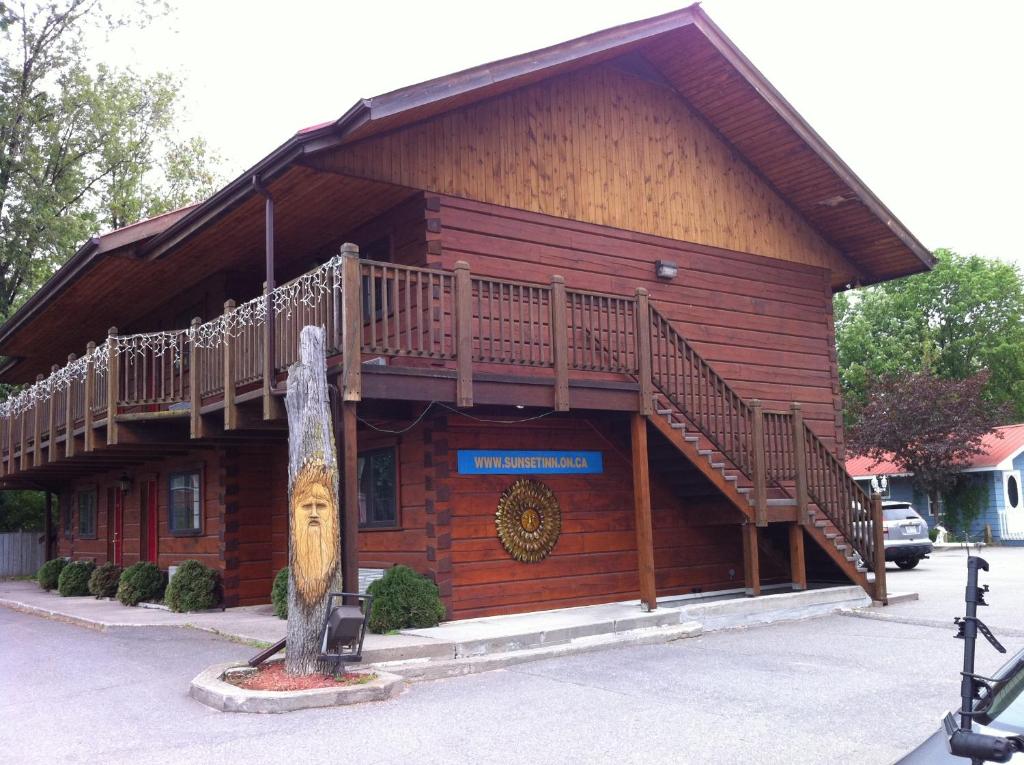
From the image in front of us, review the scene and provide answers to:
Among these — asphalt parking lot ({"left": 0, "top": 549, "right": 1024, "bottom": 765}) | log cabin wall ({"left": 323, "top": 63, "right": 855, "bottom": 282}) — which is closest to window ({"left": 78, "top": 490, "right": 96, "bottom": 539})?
asphalt parking lot ({"left": 0, "top": 549, "right": 1024, "bottom": 765})

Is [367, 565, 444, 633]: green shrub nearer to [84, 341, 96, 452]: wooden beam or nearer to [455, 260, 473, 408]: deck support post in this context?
[455, 260, 473, 408]: deck support post

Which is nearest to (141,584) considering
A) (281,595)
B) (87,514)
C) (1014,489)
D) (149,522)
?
(149,522)

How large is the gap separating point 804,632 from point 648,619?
2.06 metres

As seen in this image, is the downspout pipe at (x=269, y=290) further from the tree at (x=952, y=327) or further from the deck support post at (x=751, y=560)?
the tree at (x=952, y=327)

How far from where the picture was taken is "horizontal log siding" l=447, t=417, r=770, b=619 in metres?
13.1

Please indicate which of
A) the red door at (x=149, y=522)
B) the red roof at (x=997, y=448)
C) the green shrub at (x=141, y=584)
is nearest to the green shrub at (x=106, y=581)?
the red door at (x=149, y=522)

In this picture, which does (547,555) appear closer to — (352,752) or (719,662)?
(719,662)

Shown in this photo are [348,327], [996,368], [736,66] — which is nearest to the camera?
[348,327]

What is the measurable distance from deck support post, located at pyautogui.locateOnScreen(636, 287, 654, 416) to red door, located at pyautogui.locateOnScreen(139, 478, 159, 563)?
1153 centimetres

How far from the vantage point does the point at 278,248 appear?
1606cm

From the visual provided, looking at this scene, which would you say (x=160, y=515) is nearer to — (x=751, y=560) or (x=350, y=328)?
(x=350, y=328)

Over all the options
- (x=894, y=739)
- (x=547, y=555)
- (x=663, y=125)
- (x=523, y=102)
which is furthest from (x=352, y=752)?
(x=663, y=125)

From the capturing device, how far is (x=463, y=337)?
37.8 ft

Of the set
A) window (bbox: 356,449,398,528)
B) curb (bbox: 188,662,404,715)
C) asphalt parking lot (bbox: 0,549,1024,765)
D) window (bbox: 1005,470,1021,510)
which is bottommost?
asphalt parking lot (bbox: 0,549,1024,765)
